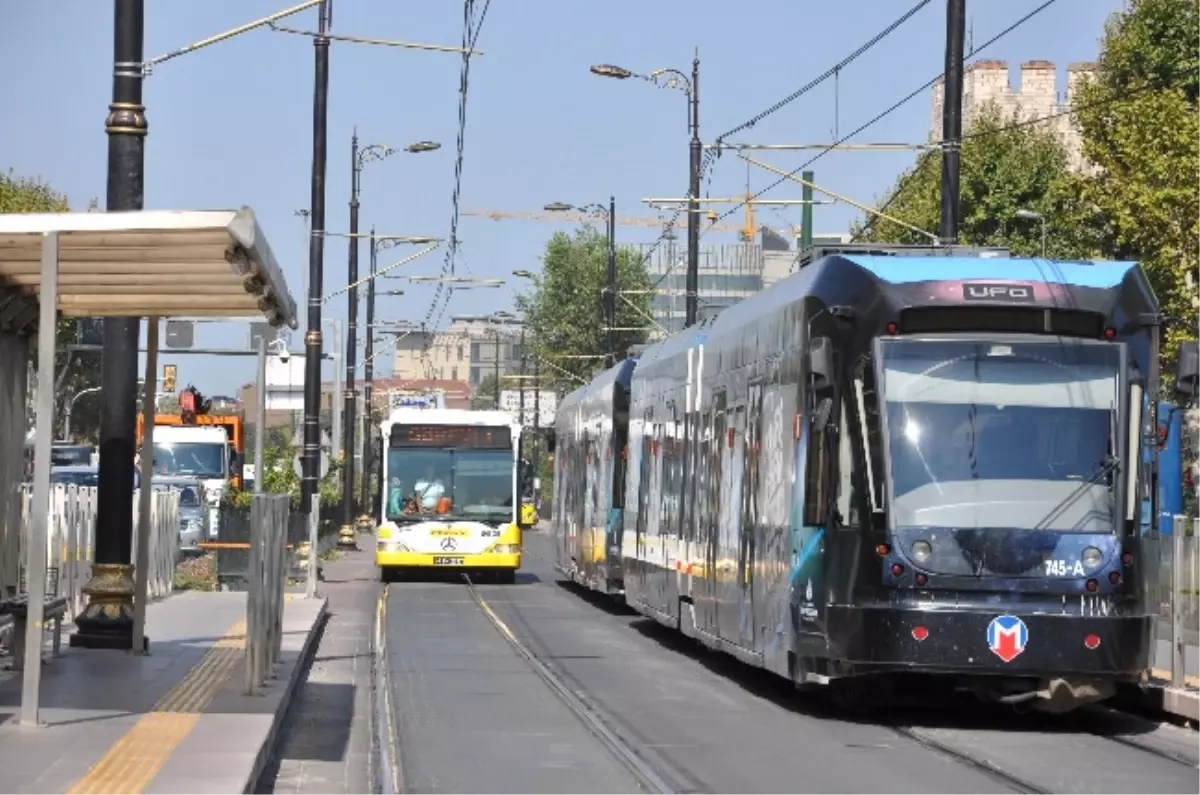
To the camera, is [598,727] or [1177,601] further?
[1177,601]

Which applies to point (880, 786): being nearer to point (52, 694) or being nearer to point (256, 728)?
point (256, 728)

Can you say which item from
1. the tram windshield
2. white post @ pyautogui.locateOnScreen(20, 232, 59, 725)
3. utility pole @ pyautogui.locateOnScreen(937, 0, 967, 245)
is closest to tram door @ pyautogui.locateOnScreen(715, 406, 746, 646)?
the tram windshield

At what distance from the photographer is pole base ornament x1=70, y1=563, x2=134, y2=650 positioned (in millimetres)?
18703

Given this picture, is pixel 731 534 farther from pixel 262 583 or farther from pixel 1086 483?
pixel 262 583

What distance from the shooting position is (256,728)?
1312 centimetres

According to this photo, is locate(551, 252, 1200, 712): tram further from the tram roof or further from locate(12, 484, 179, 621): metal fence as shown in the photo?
locate(12, 484, 179, 621): metal fence

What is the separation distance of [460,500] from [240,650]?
19.6 meters

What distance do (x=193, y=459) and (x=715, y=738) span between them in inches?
1527

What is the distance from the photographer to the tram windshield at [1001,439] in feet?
50.4

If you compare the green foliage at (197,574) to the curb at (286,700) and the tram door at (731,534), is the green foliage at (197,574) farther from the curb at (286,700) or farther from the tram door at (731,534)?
the tram door at (731,534)

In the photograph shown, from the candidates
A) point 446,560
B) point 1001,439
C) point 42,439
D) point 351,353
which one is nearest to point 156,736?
point 42,439

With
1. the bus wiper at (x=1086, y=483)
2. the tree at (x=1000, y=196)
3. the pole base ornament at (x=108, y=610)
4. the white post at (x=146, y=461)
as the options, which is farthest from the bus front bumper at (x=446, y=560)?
the tree at (x=1000, y=196)

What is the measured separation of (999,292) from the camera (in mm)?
15711

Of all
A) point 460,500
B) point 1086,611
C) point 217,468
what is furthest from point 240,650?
point 217,468
